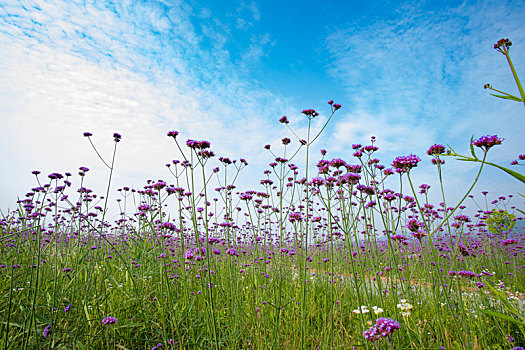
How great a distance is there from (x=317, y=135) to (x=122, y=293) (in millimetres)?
3088

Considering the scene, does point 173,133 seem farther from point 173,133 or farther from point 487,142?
point 487,142

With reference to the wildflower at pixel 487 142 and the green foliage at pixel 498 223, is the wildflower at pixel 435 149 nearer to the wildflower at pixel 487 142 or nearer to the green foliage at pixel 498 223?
the wildflower at pixel 487 142

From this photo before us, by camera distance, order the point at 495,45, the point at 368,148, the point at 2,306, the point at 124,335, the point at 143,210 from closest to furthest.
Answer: the point at 495,45
the point at 124,335
the point at 2,306
the point at 368,148
the point at 143,210

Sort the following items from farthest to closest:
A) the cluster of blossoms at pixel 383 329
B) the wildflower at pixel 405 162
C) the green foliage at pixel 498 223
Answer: the green foliage at pixel 498 223 < the wildflower at pixel 405 162 < the cluster of blossoms at pixel 383 329

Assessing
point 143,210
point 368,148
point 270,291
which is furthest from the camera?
point 270,291

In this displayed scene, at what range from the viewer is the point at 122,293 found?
10.3 ft

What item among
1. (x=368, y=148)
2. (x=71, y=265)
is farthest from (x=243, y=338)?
(x=71, y=265)

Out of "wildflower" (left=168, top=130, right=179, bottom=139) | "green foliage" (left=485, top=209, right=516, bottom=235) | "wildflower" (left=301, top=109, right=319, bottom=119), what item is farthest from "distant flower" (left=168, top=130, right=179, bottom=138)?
"green foliage" (left=485, top=209, right=516, bottom=235)

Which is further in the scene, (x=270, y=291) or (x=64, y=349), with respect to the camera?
(x=270, y=291)

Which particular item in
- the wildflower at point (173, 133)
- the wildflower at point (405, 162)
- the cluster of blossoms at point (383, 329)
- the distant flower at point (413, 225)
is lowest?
the cluster of blossoms at point (383, 329)

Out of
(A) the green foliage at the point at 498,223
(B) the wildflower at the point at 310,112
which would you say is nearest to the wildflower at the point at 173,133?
(B) the wildflower at the point at 310,112

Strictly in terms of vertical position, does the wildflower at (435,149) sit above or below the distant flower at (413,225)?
above

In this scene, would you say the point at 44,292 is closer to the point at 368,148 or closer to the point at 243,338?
the point at 243,338

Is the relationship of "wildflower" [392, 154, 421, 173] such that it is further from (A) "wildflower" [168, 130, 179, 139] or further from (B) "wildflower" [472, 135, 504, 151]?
(A) "wildflower" [168, 130, 179, 139]
